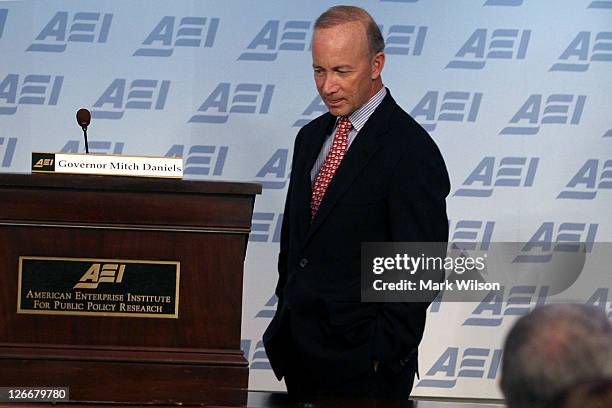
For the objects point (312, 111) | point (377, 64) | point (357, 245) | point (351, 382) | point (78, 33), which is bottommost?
point (351, 382)

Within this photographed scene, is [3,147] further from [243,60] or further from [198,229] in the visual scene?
[198,229]

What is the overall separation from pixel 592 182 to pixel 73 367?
323cm

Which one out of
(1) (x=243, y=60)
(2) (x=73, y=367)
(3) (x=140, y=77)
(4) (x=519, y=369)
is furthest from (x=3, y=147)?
(4) (x=519, y=369)

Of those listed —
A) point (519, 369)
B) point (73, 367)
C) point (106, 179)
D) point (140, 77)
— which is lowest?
point (73, 367)

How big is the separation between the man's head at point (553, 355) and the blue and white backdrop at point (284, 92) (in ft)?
12.8

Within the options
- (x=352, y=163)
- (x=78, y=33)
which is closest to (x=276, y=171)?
(x=78, y=33)

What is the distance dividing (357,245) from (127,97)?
251 centimetres

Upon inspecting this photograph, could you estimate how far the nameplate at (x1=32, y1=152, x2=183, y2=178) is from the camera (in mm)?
2359

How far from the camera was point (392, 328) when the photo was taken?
2572 mm

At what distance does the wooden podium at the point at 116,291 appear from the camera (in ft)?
7.64

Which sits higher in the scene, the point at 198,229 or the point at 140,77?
the point at 140,77

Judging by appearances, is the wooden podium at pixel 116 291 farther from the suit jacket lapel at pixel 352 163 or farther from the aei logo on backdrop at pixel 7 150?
the aei logo on backdrop at pixel 7 150

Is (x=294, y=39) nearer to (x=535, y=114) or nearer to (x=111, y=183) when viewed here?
(x=535, y=114)

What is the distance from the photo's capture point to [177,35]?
16.1 feet
